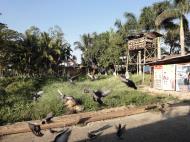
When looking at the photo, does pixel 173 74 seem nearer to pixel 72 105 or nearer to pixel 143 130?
pixel 72 105

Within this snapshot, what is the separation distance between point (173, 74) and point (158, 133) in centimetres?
1165

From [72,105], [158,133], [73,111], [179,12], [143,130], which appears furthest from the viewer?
[179,12]

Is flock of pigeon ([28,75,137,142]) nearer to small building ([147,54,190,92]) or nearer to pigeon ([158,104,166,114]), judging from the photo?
pigeon ([158,104,166,114])

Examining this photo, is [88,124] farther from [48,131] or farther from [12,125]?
[12,125]

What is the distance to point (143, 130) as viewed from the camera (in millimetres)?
11922

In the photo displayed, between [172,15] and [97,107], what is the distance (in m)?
18.0

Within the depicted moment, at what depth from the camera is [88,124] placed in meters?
13.3

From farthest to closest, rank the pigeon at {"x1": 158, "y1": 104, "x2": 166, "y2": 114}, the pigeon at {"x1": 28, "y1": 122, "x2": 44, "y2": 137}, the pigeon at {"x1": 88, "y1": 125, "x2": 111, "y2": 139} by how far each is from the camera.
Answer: the pigeon at {"x1": 158, "y1": 104, "x2": 166, "y2": 114} → the pigeon at {"x1": 28, "y1": 122, "x2": 44, "y2": 137} → the pigeon at {"x1": 88, "y1": 125, "x2": 111, "y2": 139}

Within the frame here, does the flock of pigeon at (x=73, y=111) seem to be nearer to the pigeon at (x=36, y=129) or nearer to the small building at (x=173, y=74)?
the pigeon at (x=36, y=129)

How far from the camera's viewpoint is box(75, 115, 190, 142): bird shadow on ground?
10.7m

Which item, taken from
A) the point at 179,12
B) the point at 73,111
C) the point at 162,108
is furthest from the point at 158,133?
the point at 179,12

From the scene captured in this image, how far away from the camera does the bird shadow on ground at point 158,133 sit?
10719mm

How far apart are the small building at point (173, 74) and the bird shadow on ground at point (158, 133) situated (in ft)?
28.8

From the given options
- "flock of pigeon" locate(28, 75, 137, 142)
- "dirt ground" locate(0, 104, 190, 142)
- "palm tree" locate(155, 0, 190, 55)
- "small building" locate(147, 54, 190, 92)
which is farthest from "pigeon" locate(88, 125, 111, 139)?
"palm tree" locate(155, 0, 190, 55)
